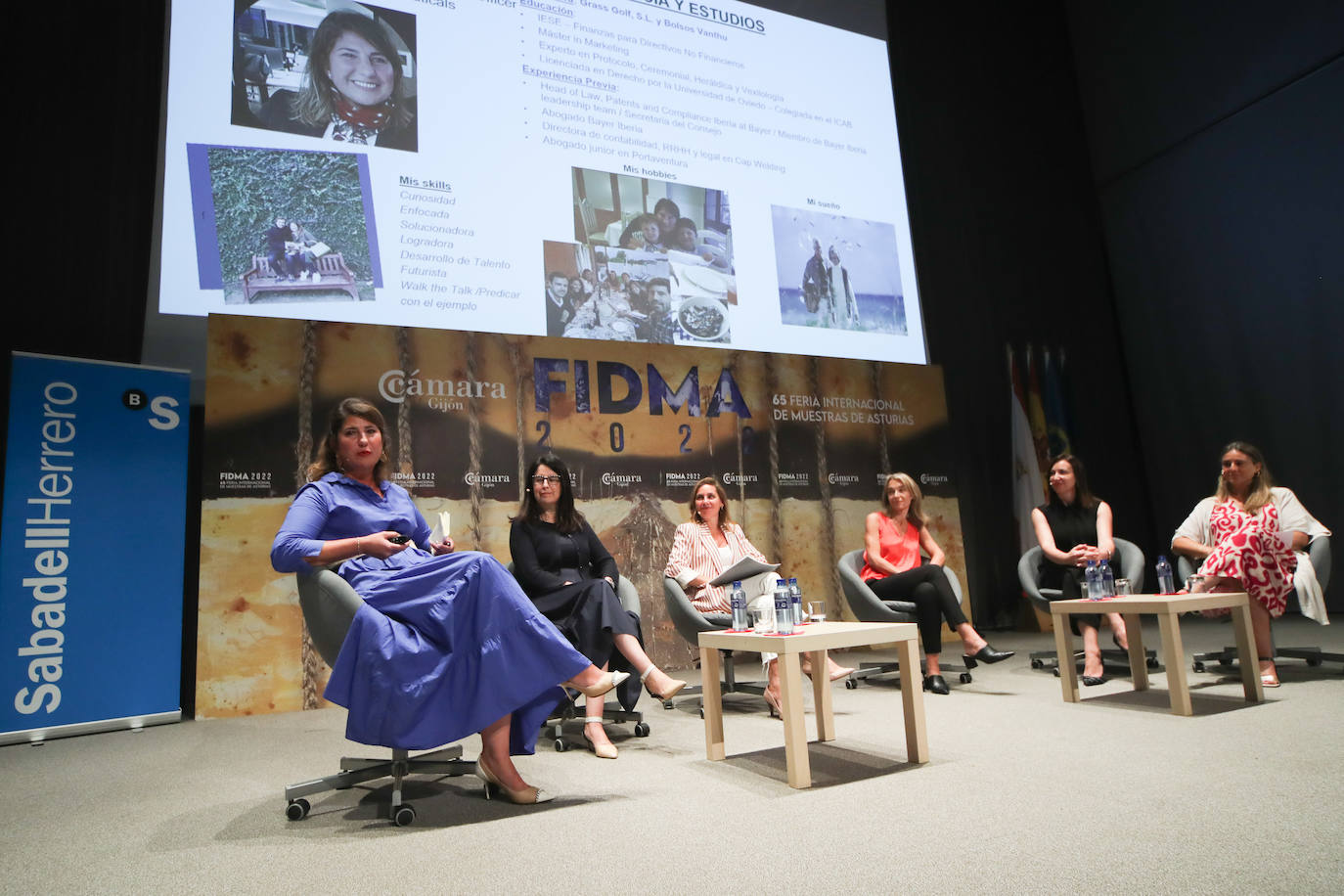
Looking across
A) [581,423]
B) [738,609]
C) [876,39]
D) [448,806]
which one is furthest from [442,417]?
[876,39]

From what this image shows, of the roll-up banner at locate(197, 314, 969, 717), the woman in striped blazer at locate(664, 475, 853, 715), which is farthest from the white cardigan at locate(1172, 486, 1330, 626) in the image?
the woman in striped blazer at locate(664, 475, 853, 715)

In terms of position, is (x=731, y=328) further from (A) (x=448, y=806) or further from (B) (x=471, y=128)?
(A) (x=448, y=806)

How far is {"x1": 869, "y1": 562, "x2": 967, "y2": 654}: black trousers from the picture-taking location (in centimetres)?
387

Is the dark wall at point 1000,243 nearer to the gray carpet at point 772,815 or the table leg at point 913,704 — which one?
the gray carpet at point 772,815

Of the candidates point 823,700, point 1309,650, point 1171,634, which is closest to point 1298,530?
point 1309,650

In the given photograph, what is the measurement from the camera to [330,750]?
3090 mm

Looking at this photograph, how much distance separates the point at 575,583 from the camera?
3246 millimetres

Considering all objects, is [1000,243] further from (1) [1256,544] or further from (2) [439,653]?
(2) [439,653]

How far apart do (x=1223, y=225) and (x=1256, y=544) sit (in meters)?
4.39

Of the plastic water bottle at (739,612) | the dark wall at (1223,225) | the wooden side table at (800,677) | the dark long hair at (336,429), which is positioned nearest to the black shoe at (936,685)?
the wooden side table at (800,677)

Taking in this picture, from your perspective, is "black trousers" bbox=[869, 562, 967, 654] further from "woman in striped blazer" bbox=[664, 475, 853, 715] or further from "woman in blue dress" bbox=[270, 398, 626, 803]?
"woman in blue dress" bbox=[270, 398, 626, 803]

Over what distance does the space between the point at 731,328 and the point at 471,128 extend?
6.31ft

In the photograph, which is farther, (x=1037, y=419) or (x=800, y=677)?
(x=1037, y=419)

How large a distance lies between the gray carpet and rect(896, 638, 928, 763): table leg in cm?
7
